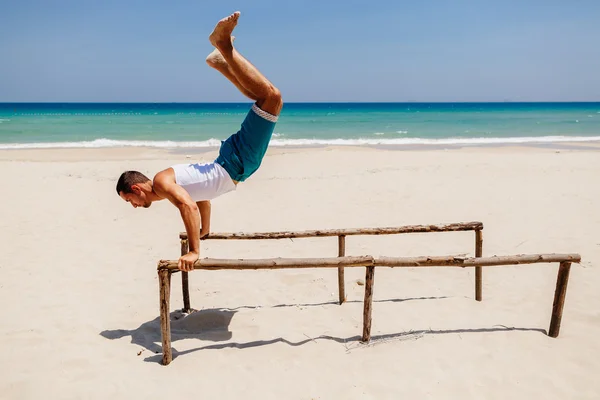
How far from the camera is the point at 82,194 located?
9.29 metres

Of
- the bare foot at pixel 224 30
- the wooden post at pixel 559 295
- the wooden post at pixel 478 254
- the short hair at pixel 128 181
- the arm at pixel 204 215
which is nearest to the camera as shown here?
the bare foot at pixel 224 30

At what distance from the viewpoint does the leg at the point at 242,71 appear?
9.77ft

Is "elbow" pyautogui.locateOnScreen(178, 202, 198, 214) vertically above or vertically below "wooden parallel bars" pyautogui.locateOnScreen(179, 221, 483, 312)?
above

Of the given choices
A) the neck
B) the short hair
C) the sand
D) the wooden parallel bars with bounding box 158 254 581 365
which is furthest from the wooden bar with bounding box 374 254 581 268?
the short hair

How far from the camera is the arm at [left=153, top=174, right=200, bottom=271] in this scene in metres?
3.08

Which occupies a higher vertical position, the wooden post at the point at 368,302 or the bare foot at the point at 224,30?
the bare foot at the point at 224,30

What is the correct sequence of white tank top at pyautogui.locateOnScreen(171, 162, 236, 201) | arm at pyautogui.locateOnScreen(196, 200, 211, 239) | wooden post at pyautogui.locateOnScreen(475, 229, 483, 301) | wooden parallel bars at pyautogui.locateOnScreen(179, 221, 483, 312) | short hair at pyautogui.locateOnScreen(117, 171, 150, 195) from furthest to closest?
wooden post at pyautogui.locateOnScreen(475, 229, 483, 301) < wooden parallel bars at pyautogui.locateOnScreen(179, 221, 483, 312) < arm at pyautogui.locateOnScreen(196, 200, 211, 239) < white tank top at pyautogui.locateOnScreen(171, 162, 236, 201) < short hair at pyautogui.locateOnScreen(117, 171, 150, 195)

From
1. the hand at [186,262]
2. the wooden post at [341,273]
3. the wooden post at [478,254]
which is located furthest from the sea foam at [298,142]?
the hand at [186,262]

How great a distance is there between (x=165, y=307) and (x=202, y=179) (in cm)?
92

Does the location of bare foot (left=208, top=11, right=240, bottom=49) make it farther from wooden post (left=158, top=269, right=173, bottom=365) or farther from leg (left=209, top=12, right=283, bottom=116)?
wooden post (left=158, top=269, right=173, bottom=365)

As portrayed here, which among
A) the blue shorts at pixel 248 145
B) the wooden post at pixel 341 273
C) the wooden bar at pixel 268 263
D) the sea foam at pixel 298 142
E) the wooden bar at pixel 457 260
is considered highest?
the blue shorts at pixel 248 145

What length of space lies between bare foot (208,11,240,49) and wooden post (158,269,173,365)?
154cm

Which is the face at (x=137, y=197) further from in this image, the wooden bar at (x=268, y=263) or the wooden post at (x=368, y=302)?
the wooden post at (x=368, y=302)

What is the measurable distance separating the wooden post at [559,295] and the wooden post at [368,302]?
146cm
